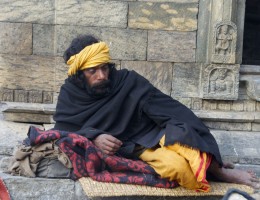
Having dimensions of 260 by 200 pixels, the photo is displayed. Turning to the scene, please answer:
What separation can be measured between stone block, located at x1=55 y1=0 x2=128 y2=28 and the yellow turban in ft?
4.52

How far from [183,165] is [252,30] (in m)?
6.20

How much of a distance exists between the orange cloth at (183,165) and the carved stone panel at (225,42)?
5.24 feet

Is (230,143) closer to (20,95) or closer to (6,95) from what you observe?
(20,95)

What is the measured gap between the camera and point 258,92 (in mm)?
6434

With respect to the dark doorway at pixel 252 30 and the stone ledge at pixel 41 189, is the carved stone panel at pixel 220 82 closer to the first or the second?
the stone ledge at pixel 41 189

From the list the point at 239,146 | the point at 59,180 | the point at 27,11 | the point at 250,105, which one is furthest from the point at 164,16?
the point at 59,180

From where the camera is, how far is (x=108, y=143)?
16.5 feet

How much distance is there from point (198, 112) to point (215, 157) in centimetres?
142

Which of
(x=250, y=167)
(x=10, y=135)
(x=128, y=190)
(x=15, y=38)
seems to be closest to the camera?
(x=128, y=190)

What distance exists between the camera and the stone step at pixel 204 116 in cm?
645

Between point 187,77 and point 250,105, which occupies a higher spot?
point 187,77

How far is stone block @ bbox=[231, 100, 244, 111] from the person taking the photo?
21.5 ft

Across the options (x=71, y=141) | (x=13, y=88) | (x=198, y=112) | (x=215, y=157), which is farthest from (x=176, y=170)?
(x=13, y=88)

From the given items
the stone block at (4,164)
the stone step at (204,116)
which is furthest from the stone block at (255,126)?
the stone block at (4,164)
